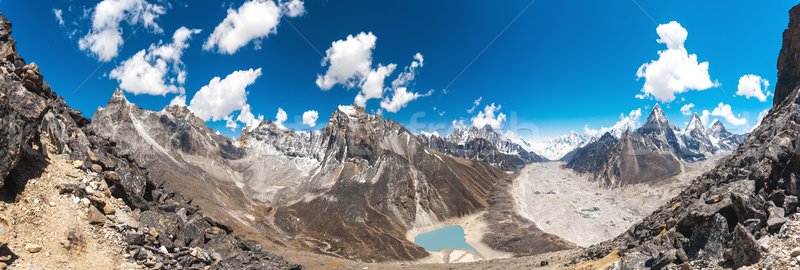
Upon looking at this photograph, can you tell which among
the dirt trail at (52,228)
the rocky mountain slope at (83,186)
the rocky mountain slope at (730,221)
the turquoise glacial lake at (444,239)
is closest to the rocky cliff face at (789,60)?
the rocky mountain slope at (730,221)

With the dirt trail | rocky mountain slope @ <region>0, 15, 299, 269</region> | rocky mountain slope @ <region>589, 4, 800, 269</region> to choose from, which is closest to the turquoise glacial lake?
rocky mountain slope @ <region>589, 4, 800, 269</region>

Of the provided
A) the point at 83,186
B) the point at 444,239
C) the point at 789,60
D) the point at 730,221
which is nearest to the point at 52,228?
the point at 83,186

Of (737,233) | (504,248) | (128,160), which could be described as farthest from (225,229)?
(504,248)

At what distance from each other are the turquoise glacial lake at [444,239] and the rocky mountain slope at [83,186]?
12091 centimetres

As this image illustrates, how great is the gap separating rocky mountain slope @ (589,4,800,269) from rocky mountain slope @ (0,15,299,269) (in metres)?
31.6

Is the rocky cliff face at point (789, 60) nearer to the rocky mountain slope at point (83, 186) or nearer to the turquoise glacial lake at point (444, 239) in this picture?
the turquoise glacial lake at point (444, 239)

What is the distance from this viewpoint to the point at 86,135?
108 feet

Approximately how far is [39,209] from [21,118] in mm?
5601

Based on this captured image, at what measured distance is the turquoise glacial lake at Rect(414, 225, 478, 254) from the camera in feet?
501

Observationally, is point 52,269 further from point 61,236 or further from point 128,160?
point 128,160

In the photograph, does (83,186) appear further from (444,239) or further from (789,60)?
(444,239)

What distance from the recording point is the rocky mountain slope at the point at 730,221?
2394cm

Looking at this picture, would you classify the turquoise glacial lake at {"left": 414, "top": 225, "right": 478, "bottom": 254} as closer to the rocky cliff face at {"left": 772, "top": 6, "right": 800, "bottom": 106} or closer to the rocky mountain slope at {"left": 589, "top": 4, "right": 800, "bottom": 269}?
the rocky cliff face at {"left": 772, "top": 6, "right": 800, "bottom": 106}

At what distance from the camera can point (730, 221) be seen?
28.5 meters
